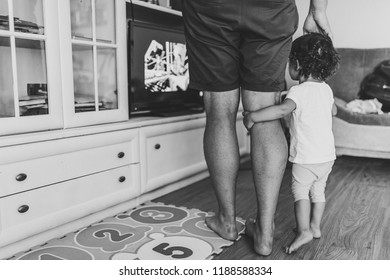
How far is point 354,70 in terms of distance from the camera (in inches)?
121

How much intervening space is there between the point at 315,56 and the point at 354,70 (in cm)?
212

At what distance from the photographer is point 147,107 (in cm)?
178

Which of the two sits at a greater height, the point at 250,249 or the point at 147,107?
the point at 147,107

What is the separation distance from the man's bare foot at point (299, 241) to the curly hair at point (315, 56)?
0.50m

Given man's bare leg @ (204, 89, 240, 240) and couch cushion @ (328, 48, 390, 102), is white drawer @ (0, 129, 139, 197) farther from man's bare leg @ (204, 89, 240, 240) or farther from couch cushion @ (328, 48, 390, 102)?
couch cushion @ (328, 48, 390, 102)

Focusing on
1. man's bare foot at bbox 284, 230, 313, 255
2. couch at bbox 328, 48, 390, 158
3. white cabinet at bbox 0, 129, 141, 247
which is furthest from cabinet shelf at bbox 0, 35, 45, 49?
couch at bbox 328, 48, 390, 158

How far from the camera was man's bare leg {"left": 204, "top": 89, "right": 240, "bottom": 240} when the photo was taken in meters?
1.19

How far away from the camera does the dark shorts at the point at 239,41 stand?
1063mm

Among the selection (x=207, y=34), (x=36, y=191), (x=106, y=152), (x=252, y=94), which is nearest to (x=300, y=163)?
(x=252, y=94)

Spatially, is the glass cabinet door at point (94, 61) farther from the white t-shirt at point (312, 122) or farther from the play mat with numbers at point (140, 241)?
the white t-shirt at point (312, 122)

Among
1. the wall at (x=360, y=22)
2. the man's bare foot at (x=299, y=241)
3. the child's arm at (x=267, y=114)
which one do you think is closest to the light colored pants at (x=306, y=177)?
the man's bare foot at (x=299, y=241)

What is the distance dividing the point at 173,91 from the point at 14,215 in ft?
3.38
